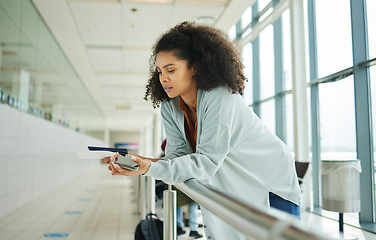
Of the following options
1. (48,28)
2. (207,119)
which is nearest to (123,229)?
(207,119)

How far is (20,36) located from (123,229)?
12.2ft

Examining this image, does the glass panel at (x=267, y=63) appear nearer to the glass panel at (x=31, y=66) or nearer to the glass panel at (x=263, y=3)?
the glass panel at (x=263, y=3)

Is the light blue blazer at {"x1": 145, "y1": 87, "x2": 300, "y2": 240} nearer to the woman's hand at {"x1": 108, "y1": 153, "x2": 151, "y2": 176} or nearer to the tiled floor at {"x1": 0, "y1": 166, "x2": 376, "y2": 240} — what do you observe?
the woman's hand at {"x1": 108, "y1": 153, "x2": 151, "y2": 176}

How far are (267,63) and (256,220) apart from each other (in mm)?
6773

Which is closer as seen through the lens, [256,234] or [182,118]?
[256,234]

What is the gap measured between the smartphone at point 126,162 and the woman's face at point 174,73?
1.20 ft

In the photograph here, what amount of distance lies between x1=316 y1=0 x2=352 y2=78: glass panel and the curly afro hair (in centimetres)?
394

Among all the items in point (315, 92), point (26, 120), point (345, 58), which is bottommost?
point (26, 120)

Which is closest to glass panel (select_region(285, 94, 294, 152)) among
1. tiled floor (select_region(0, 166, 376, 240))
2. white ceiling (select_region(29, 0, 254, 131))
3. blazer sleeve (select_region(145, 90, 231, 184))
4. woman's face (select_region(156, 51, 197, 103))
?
tiled floor (select_region(0, 166, 376, 240))

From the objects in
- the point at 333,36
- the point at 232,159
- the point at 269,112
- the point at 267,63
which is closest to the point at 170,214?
the point at 232,159

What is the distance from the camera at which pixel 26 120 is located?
18.9ft

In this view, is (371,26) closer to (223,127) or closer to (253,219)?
(223,127)

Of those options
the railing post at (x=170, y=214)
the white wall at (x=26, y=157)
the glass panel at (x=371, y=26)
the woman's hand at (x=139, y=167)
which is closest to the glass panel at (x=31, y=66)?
the white wall at (x=26, y=157)

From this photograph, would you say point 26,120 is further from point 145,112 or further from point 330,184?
point 145,112
